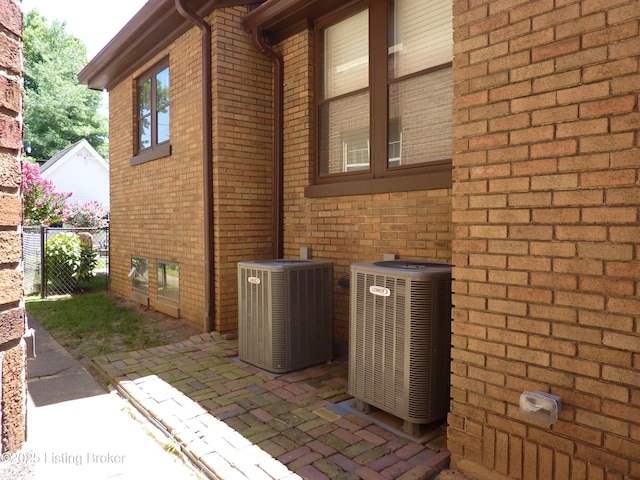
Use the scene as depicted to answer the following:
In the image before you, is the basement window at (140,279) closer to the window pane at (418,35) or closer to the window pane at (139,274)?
the window pane at (139,274)

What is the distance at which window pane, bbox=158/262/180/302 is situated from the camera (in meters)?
6.32

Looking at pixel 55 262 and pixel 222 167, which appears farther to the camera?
pixel 55 262

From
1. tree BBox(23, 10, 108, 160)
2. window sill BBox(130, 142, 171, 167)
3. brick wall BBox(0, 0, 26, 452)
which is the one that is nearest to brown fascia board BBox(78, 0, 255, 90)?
window sill BBox(130, 142, 171, 167)

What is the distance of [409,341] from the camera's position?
9.41 feet

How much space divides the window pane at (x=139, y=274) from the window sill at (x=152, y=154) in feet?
5.39

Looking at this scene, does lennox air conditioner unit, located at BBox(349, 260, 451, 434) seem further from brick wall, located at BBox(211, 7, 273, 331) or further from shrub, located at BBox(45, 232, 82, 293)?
shrub, located at BBox(45, 232, 82, 293)

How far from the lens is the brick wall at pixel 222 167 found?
529 centimetres

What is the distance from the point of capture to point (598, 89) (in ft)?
6.36

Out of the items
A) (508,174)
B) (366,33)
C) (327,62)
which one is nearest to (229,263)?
(327,62)

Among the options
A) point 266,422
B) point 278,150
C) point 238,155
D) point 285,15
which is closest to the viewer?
point 266,422

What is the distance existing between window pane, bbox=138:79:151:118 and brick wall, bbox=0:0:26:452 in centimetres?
664

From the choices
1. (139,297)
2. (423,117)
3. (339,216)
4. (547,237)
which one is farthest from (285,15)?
(139,297)

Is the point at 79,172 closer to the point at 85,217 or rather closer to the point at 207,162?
the point at 85,217

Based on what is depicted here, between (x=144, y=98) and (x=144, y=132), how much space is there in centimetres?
57
